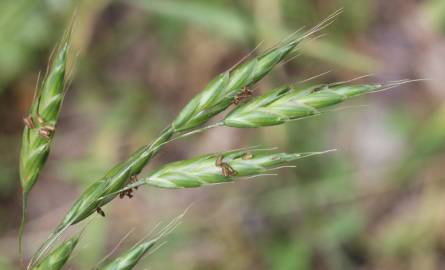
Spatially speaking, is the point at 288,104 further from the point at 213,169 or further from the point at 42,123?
the point at 42,123

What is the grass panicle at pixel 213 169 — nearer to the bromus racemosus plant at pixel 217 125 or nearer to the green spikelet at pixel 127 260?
the bromus racemosus plant at pixel 217 125

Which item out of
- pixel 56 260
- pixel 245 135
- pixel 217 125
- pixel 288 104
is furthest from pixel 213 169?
pixel 245 135

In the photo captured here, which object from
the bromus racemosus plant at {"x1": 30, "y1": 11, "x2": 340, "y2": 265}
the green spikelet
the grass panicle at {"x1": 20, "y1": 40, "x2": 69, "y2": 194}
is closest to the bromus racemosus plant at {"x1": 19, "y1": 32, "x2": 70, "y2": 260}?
the grass panicle at {"x1": 20, "y1": 40, "x2": 69, "y2": 194}

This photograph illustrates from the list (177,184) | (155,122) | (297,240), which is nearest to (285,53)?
(177,184)

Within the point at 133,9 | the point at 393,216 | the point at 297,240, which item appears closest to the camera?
the point at 297,240

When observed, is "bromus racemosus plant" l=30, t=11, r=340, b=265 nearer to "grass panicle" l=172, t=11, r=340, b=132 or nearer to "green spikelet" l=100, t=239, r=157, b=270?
"grass panicle" l=172, t=11, r=340, b=132

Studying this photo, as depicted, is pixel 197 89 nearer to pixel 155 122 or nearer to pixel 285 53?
pixel 155 122

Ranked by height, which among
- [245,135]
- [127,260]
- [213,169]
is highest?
[245,135]
